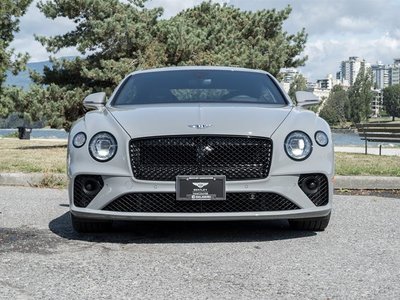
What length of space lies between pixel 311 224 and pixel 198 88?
171cm

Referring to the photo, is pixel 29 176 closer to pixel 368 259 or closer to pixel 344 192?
pixel 344 192

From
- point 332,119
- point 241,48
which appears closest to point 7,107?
point 241,48

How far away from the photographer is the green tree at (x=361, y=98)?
125500 mm

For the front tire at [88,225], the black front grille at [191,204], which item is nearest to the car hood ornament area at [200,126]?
the black front grille at [191,204]

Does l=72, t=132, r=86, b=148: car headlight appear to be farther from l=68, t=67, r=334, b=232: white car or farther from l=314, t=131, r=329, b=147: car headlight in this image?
l=314, t=131, r=329, b=147: car headlight

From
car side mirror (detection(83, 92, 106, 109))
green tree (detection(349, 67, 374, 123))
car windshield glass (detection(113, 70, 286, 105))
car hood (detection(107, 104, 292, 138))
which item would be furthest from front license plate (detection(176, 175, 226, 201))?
green tree (detection(349, 67, 374, 123))

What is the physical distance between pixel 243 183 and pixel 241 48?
24954mm

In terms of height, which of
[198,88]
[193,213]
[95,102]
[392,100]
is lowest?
[193,213]

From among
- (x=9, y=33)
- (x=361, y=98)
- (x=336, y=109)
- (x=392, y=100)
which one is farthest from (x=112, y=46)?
(x=392, y=100)

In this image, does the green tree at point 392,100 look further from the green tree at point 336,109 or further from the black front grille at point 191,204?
the black front grille at point 191,204

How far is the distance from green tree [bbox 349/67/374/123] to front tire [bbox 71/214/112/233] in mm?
125407

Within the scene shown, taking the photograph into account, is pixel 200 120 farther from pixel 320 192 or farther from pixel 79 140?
pixel 320 192

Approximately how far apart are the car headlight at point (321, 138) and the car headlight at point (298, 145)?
0.09 m

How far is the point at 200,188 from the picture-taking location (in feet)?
13.8
